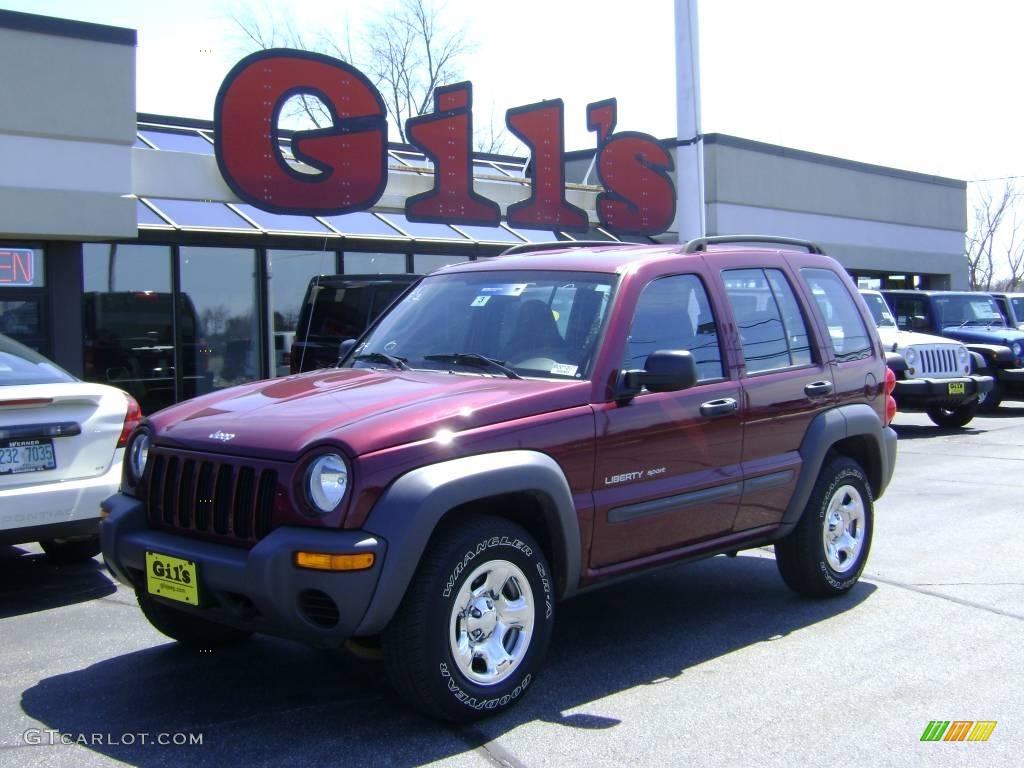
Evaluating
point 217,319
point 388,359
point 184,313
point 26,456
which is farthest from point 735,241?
point 217,319

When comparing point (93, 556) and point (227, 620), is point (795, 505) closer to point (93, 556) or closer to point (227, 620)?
point (227, 620)

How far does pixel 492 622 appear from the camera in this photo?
4266 mm

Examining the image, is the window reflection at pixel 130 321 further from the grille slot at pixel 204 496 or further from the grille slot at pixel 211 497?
the grille slot at pixel 204 496

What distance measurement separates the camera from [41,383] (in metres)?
6.18

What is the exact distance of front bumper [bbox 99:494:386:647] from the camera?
382cm

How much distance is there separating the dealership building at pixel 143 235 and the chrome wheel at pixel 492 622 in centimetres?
1052

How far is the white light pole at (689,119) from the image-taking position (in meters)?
14.4

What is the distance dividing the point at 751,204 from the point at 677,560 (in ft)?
65.7

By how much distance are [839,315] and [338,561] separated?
3.70 m

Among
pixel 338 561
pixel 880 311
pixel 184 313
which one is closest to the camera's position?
pixel 338 561

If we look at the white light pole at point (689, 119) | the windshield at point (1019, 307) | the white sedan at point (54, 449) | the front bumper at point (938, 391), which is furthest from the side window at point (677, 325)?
the windshield at point (1019, 307)

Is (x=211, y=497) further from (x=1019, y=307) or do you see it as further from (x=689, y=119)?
(x=1019, y=307)

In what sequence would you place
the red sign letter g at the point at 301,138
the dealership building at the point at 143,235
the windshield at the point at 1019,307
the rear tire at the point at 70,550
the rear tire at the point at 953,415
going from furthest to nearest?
the windshield at the point at 1019,307
the red sign letter g at the point at 301,138
the rear tire at the point at 953,415
the dealership building at the point at 143,235
the rear tire at the point at 70,550

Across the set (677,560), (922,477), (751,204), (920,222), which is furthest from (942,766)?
(920,222)
